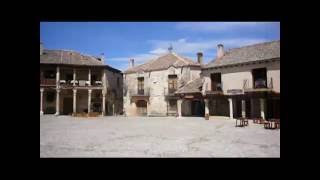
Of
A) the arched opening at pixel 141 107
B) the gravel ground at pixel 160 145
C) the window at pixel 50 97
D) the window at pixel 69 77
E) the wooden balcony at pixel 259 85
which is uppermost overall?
the window at pixel 69 77

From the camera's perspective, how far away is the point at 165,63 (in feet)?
74.0

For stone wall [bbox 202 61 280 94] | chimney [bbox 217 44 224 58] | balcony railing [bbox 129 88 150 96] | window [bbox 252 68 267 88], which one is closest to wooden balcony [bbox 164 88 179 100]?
balcony railing [bbox 129 88 150 96]

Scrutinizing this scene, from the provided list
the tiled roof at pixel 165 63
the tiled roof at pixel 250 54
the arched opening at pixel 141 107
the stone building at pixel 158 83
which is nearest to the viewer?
the tiled roof at pixel 250 54

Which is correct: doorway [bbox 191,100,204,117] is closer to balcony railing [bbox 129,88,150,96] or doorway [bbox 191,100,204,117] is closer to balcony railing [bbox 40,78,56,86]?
balcony railing [bbox 129,88,150,96]

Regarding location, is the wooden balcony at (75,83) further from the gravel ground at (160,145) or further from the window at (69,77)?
the gravel ground at (160,145)

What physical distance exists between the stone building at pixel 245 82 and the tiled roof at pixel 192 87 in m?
0.35

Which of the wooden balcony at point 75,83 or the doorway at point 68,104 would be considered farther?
the doorway at point 68,104

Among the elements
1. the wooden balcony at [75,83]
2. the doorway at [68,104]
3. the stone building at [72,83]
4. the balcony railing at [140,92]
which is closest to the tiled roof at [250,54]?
the balcony railing at [140,92]

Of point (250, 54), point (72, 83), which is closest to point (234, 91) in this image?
point (250, 54)

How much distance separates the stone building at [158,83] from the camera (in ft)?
70.7

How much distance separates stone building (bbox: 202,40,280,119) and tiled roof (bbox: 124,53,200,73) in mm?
3030
